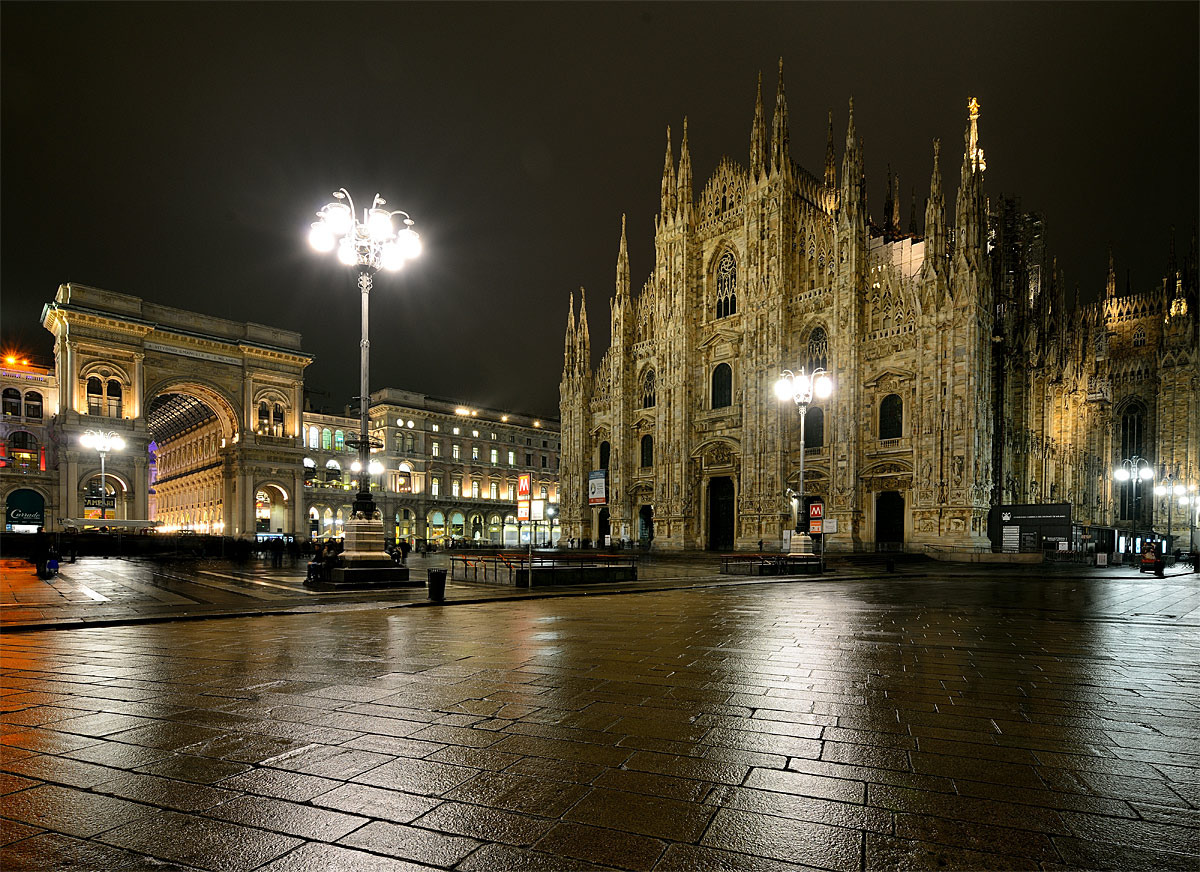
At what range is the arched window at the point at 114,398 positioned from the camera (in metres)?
49.8

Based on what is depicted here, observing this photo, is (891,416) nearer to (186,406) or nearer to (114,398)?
(114,398)

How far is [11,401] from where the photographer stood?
5194 centimetres

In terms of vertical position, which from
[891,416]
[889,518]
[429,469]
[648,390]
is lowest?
[889,518]

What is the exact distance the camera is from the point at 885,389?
37.4 meters

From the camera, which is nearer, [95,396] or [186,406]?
[95,396]

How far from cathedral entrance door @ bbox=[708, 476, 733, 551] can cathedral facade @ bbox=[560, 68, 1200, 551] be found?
0.10 meters

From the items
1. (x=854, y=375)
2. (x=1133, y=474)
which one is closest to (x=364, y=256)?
(x=854, y=375)

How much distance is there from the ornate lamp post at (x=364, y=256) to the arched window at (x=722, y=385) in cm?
2997

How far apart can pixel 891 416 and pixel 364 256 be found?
99.7ft

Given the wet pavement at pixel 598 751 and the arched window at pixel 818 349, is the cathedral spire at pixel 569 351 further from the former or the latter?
the wet pavement at pixel 598 751

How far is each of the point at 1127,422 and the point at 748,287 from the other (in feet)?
137

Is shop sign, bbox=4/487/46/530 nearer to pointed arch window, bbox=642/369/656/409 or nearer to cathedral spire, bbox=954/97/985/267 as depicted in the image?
pointed arch window, bbox=642/369/656/409

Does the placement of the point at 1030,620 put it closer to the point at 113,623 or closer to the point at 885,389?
the point at 113,623

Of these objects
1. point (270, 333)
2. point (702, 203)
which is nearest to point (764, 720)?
point (702, 203)
